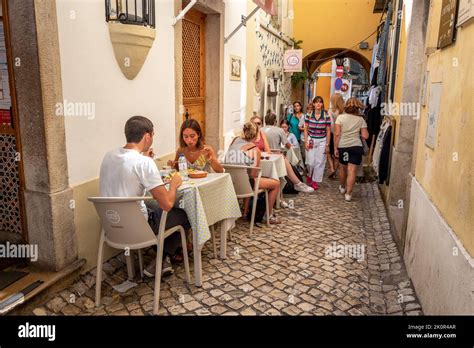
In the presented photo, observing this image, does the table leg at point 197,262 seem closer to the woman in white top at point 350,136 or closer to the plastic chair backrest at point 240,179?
the plastic chair backrest at point 240,179

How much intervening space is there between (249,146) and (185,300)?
2581mm

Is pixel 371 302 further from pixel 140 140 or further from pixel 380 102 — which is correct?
pixel 380 102

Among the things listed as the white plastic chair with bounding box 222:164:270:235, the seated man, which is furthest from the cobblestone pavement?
the seated man

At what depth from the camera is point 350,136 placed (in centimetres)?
715

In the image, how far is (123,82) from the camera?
4.43 m

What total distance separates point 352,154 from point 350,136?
1.11 ft

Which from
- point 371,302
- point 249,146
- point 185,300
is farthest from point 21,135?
point 371,302

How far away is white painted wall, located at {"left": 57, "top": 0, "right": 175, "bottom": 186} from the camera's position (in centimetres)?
361

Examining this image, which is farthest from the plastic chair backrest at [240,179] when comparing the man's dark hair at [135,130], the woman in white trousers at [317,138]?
the woman in white trousers at [317,138]

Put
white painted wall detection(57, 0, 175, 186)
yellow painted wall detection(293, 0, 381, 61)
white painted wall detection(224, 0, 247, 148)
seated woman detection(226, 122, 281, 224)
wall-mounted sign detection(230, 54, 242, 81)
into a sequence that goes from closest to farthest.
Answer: white painted wall detection(57, 0, 175, 186), seated woman detection(226, 122, 281, 224), white painted wall detection(224, 0, 247, 148), wall-mounted sign detection(230, 54, 242, 81), yellow painted wall detection(293, 0, 381, 61)

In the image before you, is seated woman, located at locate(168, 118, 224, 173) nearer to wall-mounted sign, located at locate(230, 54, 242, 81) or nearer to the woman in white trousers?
wall-mounted sign, located at locate(230, 54, 242, 81)

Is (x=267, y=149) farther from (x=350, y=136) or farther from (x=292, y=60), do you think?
(x=292, y=60)

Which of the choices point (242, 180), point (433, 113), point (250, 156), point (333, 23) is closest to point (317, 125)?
point (250, 156)

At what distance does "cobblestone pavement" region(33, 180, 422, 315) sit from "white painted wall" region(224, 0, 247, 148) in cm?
283
